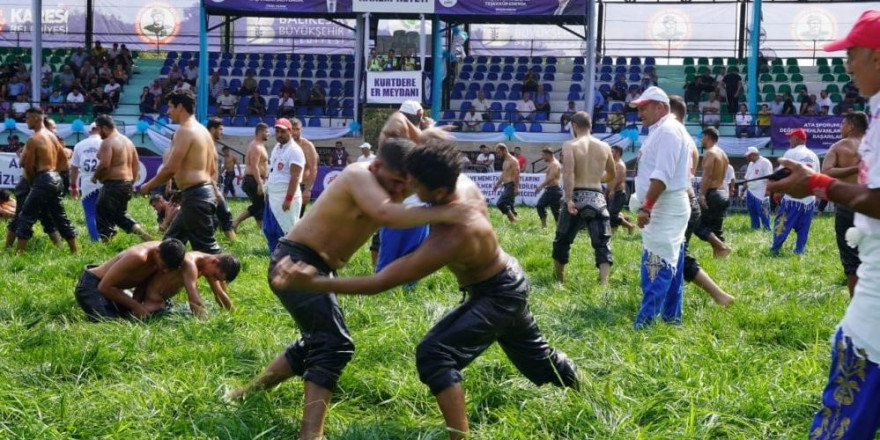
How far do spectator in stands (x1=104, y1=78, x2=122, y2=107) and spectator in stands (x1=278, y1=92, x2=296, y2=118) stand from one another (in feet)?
16.7

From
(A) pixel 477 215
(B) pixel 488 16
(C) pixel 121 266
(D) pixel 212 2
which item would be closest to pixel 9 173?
(D) pixel 212 2

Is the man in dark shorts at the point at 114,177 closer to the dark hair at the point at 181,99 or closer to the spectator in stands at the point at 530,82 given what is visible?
the dark hair at the point at 181,99

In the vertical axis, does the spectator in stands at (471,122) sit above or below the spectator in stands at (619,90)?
below

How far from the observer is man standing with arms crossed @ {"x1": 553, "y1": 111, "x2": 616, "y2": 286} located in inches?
348

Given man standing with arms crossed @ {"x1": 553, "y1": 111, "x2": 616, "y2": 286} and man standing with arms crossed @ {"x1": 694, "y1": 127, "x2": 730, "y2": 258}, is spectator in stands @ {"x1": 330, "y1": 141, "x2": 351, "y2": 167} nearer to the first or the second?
man standing with arms crossed @ {"x1": 694, "y1": 127, "x2": 730, "y2": 258}

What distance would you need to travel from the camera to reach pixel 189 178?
7777 mm

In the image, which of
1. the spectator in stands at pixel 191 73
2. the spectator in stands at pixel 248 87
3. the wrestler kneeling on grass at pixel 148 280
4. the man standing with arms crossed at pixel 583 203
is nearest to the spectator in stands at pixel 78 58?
the spectator in stands at pixel 191 73

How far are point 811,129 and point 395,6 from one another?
1129 centimetres

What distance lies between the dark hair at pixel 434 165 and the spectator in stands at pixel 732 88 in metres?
26.0

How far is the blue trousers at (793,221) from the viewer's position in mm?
11734

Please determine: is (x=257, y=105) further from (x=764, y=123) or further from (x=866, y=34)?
(x=866, y=34)

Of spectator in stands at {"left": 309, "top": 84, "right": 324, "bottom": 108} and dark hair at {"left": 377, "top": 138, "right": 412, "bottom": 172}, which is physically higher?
spectator in stands at {"left": 309, "top": 84, "right": 324, "bottom": 108}

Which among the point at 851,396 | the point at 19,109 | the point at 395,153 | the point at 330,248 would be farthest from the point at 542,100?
the point at 851,396

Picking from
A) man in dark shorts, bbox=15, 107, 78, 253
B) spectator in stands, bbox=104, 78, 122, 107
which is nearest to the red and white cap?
man in dark shorts, bbox=15, 107, 78, 253
